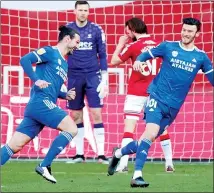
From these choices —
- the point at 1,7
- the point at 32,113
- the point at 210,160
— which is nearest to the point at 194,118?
the point at 210,160

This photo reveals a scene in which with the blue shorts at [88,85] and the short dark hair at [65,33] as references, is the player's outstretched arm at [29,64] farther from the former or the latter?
the blue shorts at [88,85]

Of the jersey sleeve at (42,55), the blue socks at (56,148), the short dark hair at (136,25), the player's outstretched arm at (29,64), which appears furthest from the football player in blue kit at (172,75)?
the short dark hair at (136,25)

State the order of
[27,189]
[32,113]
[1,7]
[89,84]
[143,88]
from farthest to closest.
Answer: [1,7] → [89,84] → [143,88] → [32,113] → [27,189]

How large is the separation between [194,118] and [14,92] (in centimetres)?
275

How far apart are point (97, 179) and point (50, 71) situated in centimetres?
136

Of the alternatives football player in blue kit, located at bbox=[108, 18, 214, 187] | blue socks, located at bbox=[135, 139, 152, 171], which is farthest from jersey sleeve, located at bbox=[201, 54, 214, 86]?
blue socks, located at bbox=[135, 139, 152, 171]

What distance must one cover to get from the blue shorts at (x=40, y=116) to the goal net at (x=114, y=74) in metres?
3.87

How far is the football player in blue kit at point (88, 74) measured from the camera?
14.7 meters

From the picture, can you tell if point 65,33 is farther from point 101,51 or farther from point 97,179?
point 101,51

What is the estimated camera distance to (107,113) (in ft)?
52.4

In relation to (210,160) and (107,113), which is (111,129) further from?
(210,160)

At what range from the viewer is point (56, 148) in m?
11.7

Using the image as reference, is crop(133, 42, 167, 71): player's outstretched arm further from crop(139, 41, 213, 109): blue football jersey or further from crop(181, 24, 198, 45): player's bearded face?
crop(181, 24, 198, 45): player's bearded face

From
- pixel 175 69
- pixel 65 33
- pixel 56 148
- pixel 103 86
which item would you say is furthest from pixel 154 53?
pixel 103 86
